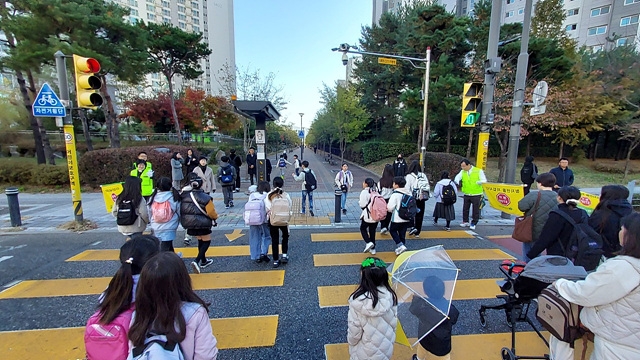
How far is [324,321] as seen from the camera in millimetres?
3480

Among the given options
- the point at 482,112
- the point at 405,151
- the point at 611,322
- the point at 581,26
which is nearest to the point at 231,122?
the point at 405,151

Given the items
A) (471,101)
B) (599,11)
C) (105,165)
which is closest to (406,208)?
(471,101)

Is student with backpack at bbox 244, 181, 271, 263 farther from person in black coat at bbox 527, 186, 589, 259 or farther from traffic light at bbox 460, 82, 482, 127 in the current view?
traffic light at bbox 460, 82, 482, 127

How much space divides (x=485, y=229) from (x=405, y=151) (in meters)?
16.7

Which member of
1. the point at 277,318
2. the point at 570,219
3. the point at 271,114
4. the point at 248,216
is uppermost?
the point at 271,114

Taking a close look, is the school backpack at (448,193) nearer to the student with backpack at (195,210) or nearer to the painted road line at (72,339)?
the painted road line at (72,339)

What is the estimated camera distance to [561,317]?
2.04 metres

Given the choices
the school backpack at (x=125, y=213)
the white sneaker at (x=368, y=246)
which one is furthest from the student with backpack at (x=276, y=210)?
the school backpack at (x=125, y=213)

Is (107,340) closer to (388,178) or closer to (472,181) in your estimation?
(388,178)

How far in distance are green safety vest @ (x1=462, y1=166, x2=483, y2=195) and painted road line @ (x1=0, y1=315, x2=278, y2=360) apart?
232 inches

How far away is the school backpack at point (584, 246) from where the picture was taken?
2879 mm

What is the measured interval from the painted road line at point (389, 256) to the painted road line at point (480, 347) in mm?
2111

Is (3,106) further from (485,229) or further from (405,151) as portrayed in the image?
(485,229)

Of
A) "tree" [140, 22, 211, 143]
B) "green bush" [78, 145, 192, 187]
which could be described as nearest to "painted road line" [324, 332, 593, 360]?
"green bush" [78, 145, 192, 187]
